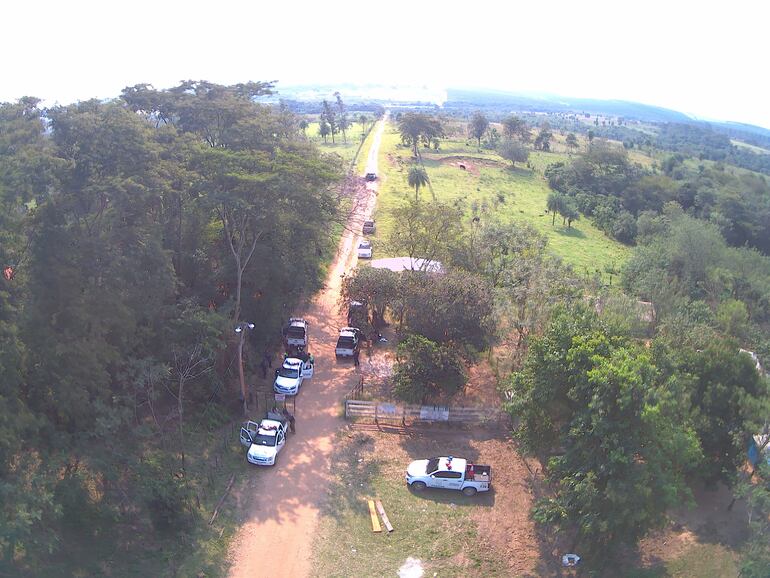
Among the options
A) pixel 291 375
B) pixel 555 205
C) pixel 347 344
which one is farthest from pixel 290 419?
pixel 555 205

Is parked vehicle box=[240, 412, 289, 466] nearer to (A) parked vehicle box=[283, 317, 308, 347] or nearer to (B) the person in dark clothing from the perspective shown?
(B) the person in dark clothing

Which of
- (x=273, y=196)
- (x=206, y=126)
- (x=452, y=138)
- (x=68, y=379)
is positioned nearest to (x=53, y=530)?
(x=68, y=379)

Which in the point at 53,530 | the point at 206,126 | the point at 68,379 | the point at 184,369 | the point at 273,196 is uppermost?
the point at 206,126

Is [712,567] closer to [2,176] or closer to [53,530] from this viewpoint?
[53,530]

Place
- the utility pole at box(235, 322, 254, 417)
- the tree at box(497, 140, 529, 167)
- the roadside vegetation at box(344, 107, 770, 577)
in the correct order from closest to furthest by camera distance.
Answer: the roadside vegetation at box(344, 107, 770, 577) < the utility pole at box(235, 322, 254, 417) < the tree at box(497, 140, 529, 167)

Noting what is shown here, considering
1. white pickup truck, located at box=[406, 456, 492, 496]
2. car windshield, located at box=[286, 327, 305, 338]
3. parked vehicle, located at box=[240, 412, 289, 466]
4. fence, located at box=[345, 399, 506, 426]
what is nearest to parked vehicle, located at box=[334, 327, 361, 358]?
car windshield, located at box=[286, 327, 305, 338]
